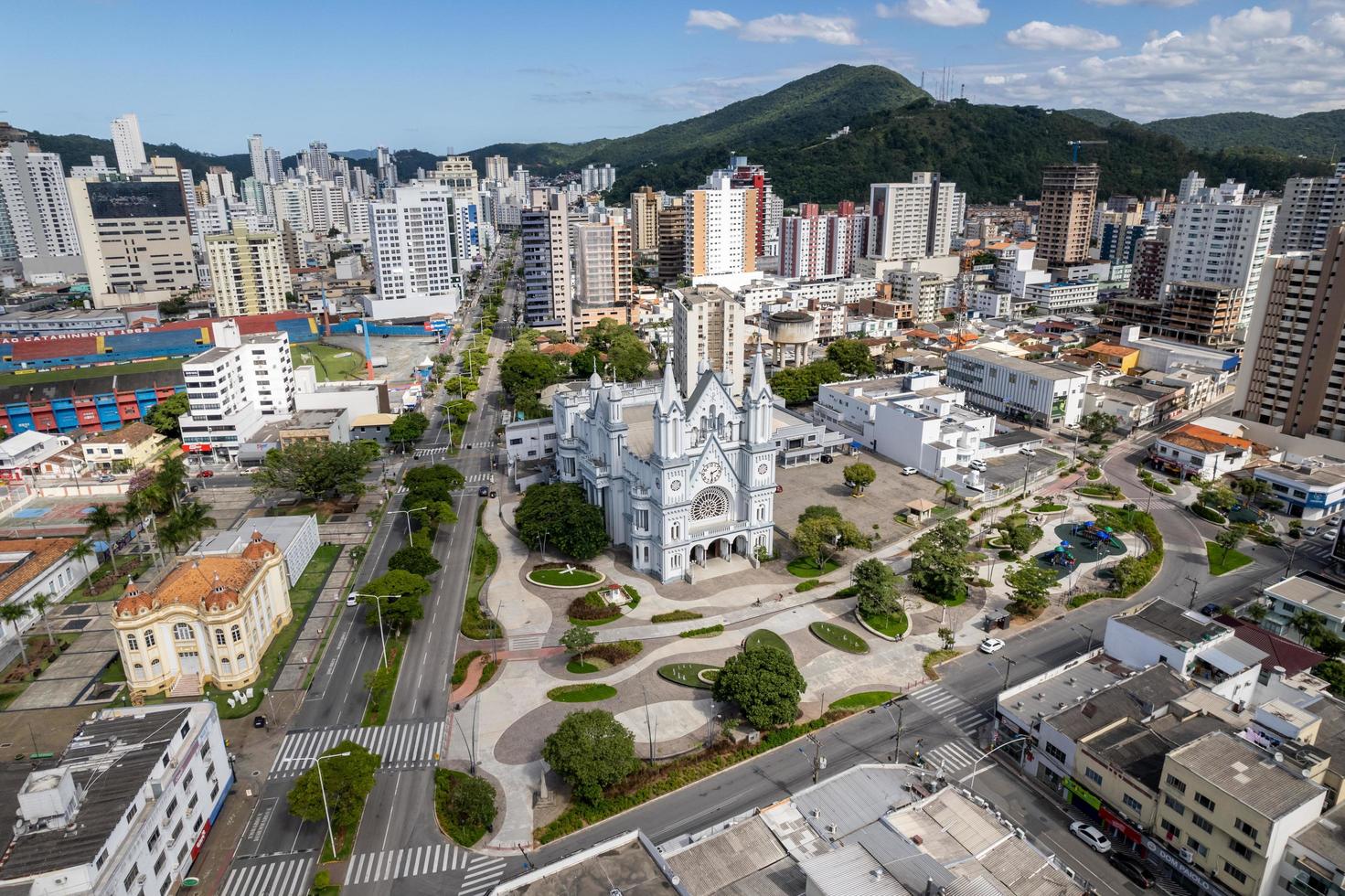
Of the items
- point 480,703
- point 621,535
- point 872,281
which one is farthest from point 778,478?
point 872,281

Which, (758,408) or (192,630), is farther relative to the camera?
(758,408)

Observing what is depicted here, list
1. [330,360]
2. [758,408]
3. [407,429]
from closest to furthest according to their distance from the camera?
[758,408], [407,429], [330,360]

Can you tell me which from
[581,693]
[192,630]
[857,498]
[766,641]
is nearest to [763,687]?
[766,641]

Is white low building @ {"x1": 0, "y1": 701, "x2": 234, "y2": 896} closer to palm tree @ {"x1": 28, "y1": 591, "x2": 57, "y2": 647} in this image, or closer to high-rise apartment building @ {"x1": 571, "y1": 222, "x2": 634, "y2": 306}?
palm tree @ {"x1": 28, "y1": 591, "x2": 57, "y2": 647}

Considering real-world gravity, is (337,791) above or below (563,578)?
above

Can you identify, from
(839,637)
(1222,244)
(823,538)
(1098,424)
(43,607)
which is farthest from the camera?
(1222,244)

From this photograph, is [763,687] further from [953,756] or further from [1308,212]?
[1308,212]

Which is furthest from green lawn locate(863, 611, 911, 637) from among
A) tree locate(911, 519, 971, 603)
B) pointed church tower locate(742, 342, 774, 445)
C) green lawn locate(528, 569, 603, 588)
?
green lawn locate(528, 569, 603, 588)

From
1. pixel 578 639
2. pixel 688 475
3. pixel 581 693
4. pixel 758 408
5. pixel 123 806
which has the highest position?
pixel 758 408

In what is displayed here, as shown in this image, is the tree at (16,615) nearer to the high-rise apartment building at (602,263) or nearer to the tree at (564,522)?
the tree at (564,522)
